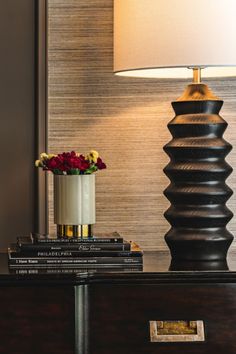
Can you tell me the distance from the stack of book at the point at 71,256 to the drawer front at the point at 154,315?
0.05m

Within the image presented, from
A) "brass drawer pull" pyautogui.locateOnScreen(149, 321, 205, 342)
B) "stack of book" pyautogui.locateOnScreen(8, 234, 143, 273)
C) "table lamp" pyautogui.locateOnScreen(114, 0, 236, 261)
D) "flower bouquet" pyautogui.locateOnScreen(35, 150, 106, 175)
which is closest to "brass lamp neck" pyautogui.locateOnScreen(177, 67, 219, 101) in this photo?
"table lamp" pyautogui.locateOnScreen(114, 0, 236, 261)

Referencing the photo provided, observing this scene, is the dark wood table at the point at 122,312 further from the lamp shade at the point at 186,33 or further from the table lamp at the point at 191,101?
the lamp shade at the point at 186,33

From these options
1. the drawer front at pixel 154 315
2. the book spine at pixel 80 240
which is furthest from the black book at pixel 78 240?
the drawer front at pixel 154 315

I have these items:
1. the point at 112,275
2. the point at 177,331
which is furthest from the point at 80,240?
the point at 177,331

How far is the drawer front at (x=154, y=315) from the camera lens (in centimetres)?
129

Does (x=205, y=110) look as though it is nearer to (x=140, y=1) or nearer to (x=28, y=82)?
(x=140, y=1)

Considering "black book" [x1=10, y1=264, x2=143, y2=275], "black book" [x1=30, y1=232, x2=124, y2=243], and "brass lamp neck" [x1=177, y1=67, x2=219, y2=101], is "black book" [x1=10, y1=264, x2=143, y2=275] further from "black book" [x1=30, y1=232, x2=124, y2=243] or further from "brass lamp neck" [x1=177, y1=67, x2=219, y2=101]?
"brass lamp neck" [x1=177, y1=67, x2=219, y2=101]

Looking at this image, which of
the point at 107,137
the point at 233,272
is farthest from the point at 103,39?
the point at 233,272

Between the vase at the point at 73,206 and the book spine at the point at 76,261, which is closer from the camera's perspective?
the book spine at the point at 76,261

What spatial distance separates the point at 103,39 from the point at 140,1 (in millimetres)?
263

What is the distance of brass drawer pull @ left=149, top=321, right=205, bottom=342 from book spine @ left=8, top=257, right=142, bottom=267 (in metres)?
0.11

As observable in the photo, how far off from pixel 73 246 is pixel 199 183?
250 millimetres

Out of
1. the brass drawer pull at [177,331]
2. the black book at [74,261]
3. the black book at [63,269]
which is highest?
the black book at [74,261]

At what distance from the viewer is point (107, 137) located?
1653 millimetres
